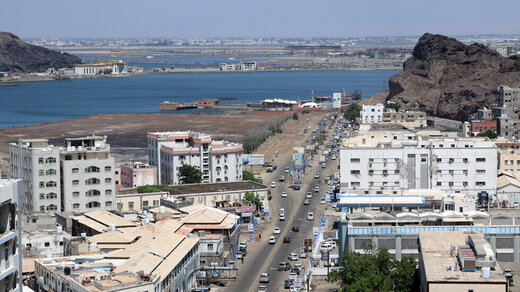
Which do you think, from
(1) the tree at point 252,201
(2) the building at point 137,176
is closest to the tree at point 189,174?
(2) the building at point 137,176

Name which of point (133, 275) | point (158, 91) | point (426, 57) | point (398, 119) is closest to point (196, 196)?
point (133, 275)

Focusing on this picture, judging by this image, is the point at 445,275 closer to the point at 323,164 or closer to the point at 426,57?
the point at 323,164

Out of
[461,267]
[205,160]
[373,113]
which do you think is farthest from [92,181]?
[373,113]

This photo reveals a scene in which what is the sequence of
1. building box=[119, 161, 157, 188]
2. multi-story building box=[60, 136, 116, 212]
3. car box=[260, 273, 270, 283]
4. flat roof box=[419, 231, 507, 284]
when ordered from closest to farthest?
flat roof box=[419, 231, 507, 284], car box=[260, 273, 270, 283], multi-story building box=[60, 136, 116, 212], building box=[119, 161, 157, 188]

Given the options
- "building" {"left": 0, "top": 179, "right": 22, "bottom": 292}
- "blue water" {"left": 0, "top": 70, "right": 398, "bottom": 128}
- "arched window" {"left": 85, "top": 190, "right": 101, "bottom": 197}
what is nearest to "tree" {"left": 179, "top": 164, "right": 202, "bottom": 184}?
"arched window" {"left": 85, "top": 190, "right": 101, "bottom": 197}

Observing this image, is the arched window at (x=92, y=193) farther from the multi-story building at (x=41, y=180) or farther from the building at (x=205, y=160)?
the building at (x=205, y=160)

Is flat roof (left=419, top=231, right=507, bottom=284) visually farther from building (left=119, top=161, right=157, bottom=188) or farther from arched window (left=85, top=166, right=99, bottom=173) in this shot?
building (left=119, top=161, right=157, bottom=188)
